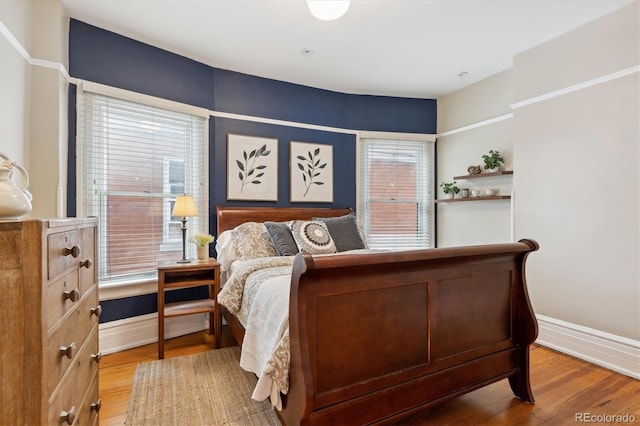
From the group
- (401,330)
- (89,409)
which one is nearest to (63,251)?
(89,409)

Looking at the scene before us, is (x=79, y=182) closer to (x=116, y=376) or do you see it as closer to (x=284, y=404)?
(x=116, y=376)

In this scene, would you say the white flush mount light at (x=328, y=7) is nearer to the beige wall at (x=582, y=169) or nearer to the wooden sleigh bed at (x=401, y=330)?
the wooden sleigh bed at (x=401, y=330)

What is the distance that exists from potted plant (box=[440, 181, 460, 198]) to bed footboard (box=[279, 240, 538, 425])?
7.12 ft

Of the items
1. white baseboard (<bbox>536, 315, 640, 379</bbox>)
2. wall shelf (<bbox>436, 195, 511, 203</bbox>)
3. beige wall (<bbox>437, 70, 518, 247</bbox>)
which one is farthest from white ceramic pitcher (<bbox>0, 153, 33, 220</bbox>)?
beige wall (<bbox>437, 70, 518, 247</bbox>)

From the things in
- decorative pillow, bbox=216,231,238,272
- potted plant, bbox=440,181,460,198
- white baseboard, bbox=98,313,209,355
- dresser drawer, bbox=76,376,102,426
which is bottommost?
white baseboard, bbox=98,313,209,355

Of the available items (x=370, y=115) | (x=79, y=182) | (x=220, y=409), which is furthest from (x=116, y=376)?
(x=370, y=115)

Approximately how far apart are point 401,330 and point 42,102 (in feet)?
9.67

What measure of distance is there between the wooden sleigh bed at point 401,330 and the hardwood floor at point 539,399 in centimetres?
17

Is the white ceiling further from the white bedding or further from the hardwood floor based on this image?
the hardwood floor

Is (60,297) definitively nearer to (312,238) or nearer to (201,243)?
(201,243)

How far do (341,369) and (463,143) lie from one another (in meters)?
3.61

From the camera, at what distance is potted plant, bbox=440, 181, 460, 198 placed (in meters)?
4.13

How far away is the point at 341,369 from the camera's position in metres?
1.48

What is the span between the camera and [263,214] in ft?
11.8
